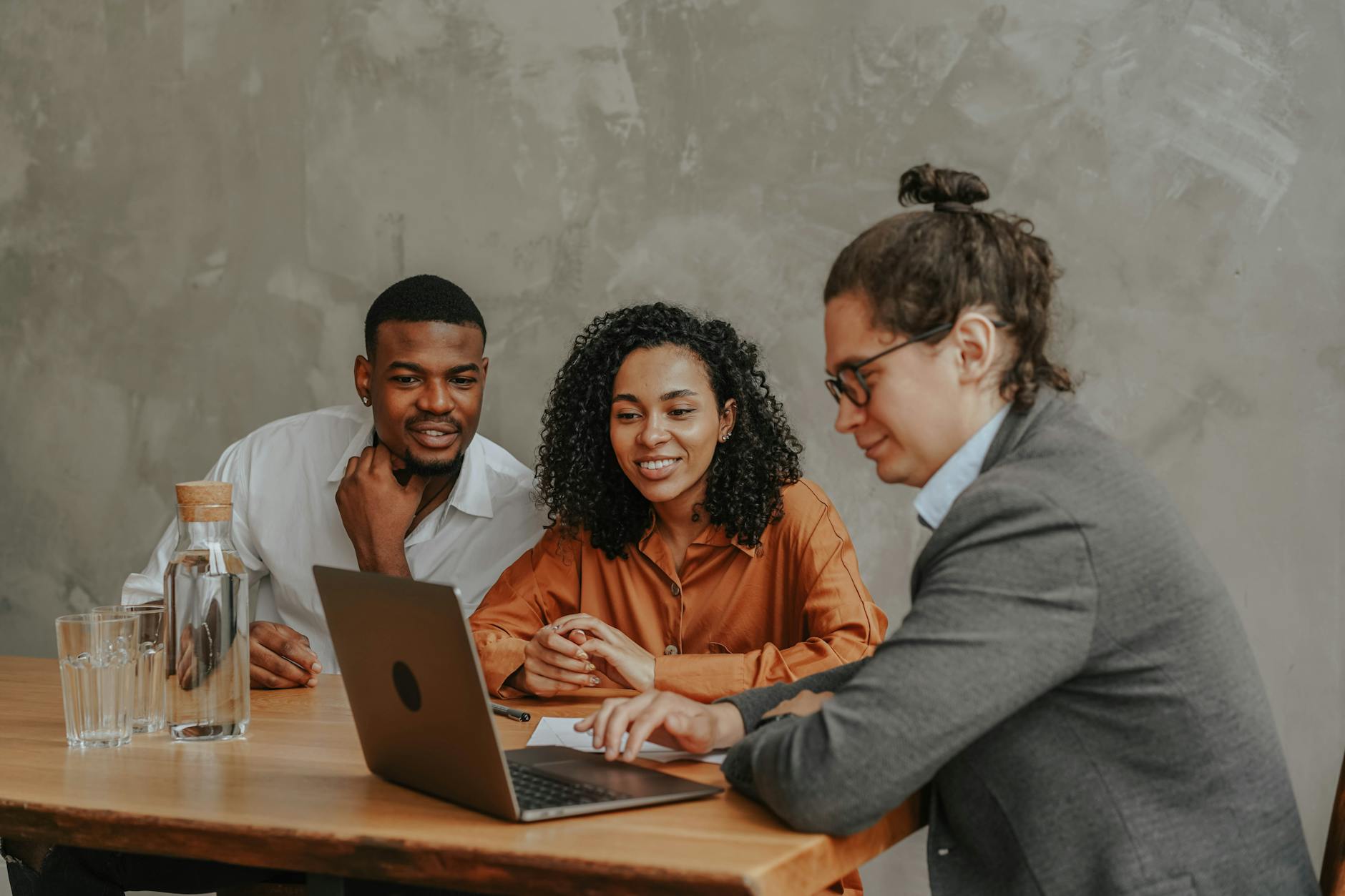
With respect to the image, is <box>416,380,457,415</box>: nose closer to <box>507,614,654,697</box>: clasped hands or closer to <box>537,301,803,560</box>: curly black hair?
<box>537,301,803,560</box>: curly black hair

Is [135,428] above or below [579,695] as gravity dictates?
above

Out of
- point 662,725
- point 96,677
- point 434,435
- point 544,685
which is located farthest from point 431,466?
point 662,725

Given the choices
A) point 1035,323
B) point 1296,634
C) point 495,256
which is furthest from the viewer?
point 495,256

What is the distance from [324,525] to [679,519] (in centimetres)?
96

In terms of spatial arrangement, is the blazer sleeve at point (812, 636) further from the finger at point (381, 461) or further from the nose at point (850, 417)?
the finger at point (381, 461)

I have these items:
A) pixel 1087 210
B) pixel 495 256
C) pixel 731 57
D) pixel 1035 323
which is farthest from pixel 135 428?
pixel 1035 323

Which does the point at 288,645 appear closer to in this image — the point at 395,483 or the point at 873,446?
the point at 395,483

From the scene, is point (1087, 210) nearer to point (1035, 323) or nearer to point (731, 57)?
point (731, 57)

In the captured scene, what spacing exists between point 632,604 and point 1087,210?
130 cm

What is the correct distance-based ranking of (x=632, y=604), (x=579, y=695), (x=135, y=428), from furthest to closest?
1. (x=135, y=428)
2. (x=632, y=604)
3. (x=579, y=695)

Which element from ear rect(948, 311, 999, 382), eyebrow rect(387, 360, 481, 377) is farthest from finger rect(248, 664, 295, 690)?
ear rect(948, 311, 999, 382)

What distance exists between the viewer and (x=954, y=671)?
3.92 ft

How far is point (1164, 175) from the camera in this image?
262 centimetres

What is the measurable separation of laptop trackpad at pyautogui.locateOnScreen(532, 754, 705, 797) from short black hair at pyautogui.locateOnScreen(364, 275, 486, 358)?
4.92 ft
